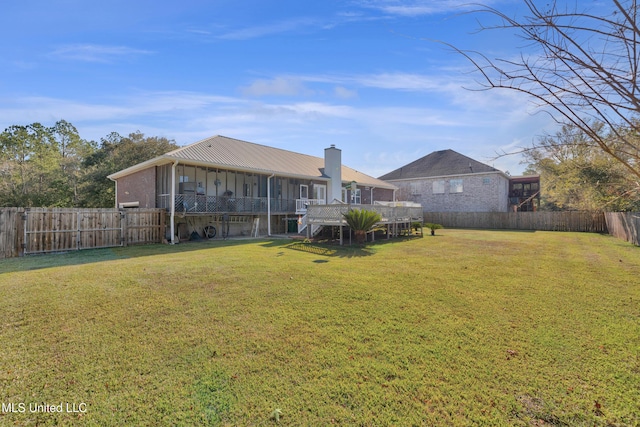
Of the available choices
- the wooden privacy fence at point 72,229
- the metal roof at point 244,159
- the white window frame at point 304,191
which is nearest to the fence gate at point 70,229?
the wooden privacy fence at point 72,229

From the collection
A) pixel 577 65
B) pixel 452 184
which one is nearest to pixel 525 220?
pixel 452 184

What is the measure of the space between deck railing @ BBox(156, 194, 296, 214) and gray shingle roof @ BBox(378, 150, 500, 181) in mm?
17412

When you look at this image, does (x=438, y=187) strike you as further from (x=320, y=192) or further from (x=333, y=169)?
(x=320, y=192)

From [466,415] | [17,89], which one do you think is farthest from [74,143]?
[466,415]

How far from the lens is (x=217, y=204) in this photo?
50.4ft

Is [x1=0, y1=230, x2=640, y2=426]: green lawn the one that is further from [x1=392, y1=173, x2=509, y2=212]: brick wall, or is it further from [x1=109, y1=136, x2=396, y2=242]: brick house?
[x1=392, y1=173, x2=509, y2=212]: brick wall

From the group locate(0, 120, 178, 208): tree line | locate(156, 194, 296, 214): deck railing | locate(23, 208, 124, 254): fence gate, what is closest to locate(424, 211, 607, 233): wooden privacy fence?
locate(156, 194, 296, 214): deck railing

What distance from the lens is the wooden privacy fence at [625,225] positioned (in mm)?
12581

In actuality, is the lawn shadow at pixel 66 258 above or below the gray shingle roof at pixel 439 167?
below

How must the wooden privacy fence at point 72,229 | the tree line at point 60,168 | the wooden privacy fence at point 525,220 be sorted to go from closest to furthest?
the wooden privacy fence at point 72,229, the wooden privacy fence at point 525,220, the tree line at point 60,168

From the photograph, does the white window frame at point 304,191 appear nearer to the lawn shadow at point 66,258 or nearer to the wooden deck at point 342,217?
the wooden deck at point 342,217

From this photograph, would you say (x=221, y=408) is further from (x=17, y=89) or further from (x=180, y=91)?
(x=17, y=89)

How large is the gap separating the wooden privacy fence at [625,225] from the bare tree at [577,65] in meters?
16.3

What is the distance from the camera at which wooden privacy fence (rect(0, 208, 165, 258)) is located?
31.6 ft
